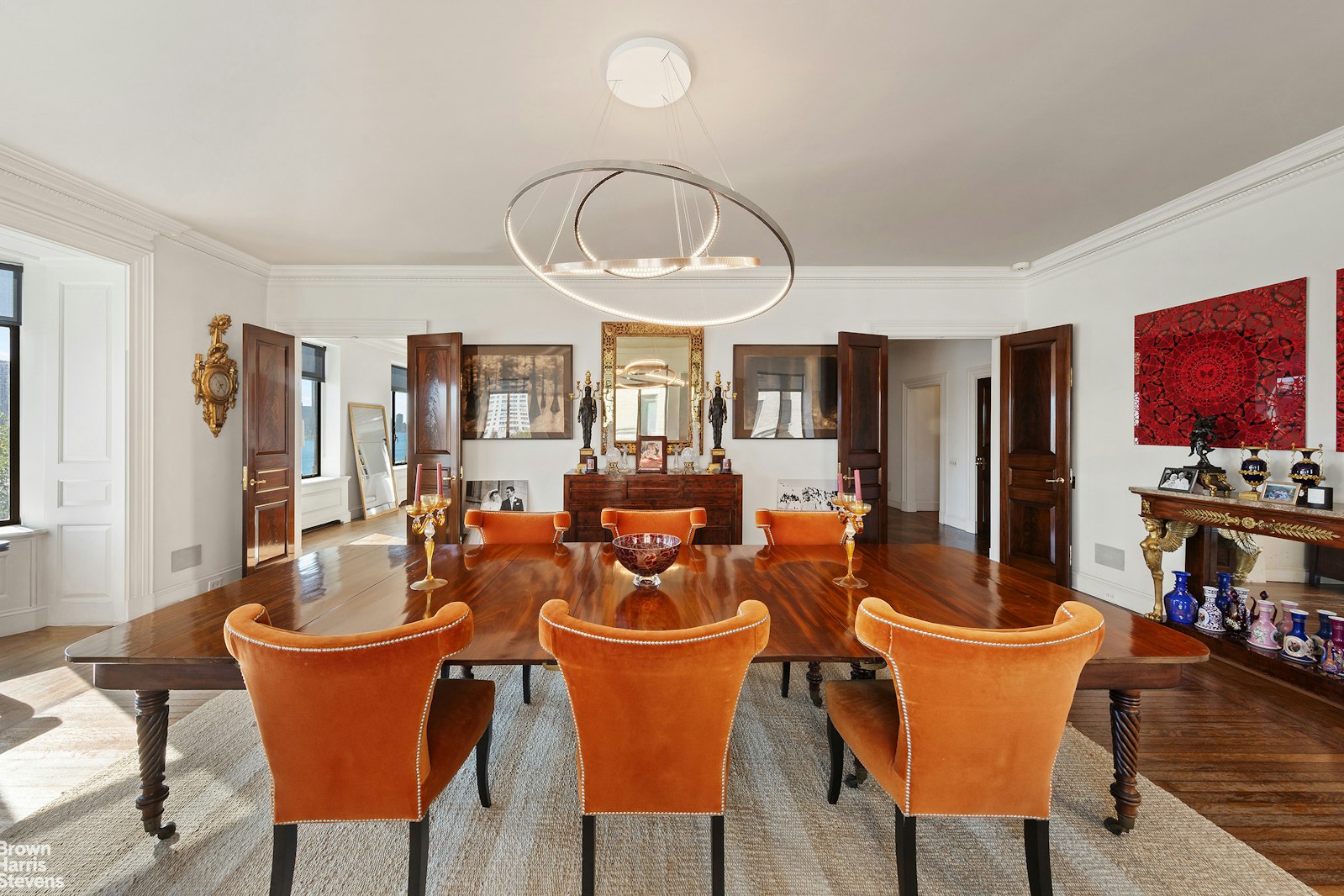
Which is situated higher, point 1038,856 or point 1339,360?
point 1339,360

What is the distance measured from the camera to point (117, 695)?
2.61 metres

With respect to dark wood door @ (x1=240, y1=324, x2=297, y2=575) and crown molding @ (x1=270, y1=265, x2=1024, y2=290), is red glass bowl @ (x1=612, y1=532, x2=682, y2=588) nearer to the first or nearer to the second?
crown molding @ (x1=270, y1=265, x2=1024, y2=290)

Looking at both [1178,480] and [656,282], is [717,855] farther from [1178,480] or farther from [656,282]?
[656,282]

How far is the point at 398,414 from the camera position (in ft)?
29.1

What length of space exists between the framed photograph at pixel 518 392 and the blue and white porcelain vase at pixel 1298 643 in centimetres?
474

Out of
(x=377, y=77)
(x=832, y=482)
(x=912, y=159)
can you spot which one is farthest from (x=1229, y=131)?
(x=377, y=77)

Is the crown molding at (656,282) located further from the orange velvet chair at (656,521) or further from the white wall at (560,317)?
the orange velvet chair at (656,521)

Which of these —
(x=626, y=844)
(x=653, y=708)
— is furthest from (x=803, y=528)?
(x=653, y=708)

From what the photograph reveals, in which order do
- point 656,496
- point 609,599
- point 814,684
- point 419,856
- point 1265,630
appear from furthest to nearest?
point 656,496, point 1265,630, point 814,684, point 609,599, point 419,856

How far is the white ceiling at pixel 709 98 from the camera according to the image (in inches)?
73.3

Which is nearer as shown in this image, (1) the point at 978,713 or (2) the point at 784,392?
(1) the point at 978,713

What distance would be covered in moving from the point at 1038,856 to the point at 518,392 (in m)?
4.50

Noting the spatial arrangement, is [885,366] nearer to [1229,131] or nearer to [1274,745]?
[1229,131]

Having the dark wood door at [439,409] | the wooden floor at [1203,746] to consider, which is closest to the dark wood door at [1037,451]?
the wooden floor at [1203,746]
